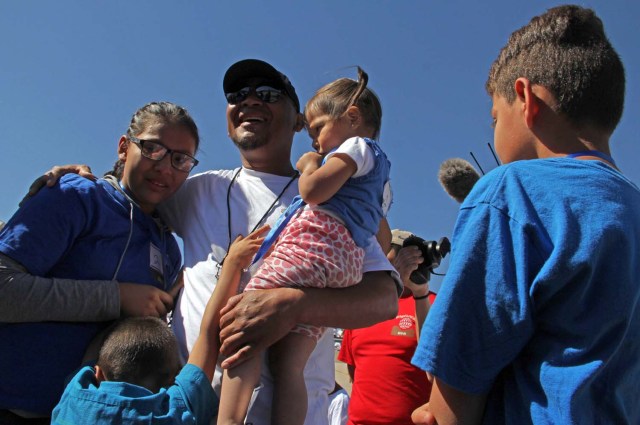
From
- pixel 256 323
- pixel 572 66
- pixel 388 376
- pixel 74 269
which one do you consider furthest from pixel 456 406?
pixel 388 376

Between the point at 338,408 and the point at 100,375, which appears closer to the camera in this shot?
the point at 100,375

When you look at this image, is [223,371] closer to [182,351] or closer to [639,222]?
[182,351]

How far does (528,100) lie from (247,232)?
1629 mm

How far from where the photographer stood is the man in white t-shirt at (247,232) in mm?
2301

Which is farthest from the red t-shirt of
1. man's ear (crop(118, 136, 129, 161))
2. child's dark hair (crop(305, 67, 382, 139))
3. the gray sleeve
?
the gray sleeve

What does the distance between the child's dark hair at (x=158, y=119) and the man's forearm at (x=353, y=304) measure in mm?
1215

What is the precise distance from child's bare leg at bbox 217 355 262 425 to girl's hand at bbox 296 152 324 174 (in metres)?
0.85

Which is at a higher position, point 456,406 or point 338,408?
point 456,406

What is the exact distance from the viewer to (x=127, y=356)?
215 cm

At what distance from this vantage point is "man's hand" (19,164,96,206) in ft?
8.46

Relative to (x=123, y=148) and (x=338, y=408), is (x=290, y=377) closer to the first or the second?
(x=123, y=148)

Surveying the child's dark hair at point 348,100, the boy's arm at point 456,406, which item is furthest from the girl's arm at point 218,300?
the boy's arm at point 456,406

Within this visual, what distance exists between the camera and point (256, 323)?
226 centimetres

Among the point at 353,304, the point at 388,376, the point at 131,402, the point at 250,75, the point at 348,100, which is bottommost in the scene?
the point at 388,376
